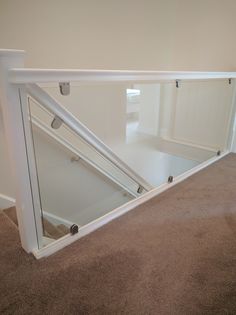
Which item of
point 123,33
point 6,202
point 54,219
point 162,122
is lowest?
point 6,202

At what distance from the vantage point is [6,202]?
1.99 m

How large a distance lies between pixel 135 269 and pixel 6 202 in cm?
133

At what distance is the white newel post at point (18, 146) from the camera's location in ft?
3.05

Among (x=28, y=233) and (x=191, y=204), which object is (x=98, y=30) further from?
(x=28, y=233)

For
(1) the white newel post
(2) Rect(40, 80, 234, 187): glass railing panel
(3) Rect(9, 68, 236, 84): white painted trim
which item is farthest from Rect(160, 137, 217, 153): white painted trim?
(1) the white newel post

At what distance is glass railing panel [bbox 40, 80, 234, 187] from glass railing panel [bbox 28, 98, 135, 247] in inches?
11.7

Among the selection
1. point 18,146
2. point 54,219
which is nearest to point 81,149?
point 54,219

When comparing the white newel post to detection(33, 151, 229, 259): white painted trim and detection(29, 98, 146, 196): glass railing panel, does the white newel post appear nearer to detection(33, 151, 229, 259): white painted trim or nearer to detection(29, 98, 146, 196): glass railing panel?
detection(33, 151, 229, 259): white painted trim

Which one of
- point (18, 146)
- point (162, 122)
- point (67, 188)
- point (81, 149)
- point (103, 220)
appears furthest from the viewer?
point (162, 122)

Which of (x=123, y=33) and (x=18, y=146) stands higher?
(x=123, y=33)

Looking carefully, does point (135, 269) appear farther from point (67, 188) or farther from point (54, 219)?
point (67, 188)

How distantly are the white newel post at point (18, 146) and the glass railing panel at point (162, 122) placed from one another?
0.86 meters

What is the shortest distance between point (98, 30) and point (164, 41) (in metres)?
1.09

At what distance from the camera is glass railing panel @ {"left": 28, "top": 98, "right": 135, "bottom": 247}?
1.48 meters
